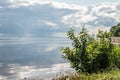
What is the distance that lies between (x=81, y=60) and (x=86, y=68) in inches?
25.5

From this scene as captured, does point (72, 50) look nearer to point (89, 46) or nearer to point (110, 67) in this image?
point (89, 46)

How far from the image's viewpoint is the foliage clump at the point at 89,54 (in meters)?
25.0

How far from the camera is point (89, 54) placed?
82.4 feet

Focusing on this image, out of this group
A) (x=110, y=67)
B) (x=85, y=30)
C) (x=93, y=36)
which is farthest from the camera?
(x=93, y=36)

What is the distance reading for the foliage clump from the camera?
25.0 metres

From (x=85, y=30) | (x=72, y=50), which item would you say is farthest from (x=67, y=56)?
(x=85, y=30)

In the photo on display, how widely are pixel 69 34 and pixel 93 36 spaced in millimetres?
3108

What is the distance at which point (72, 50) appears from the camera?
1012 inches

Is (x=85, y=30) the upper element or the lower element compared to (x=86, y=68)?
upper

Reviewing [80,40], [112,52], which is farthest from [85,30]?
[112,52]

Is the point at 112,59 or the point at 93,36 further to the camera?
the point at 93,36

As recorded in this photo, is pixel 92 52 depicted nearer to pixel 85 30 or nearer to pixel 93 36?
pixel 85 30

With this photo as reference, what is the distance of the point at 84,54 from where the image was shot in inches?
992

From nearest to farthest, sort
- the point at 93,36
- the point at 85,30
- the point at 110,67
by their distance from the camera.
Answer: the point at 110,67
the point at 85,30
the point at 93,36
